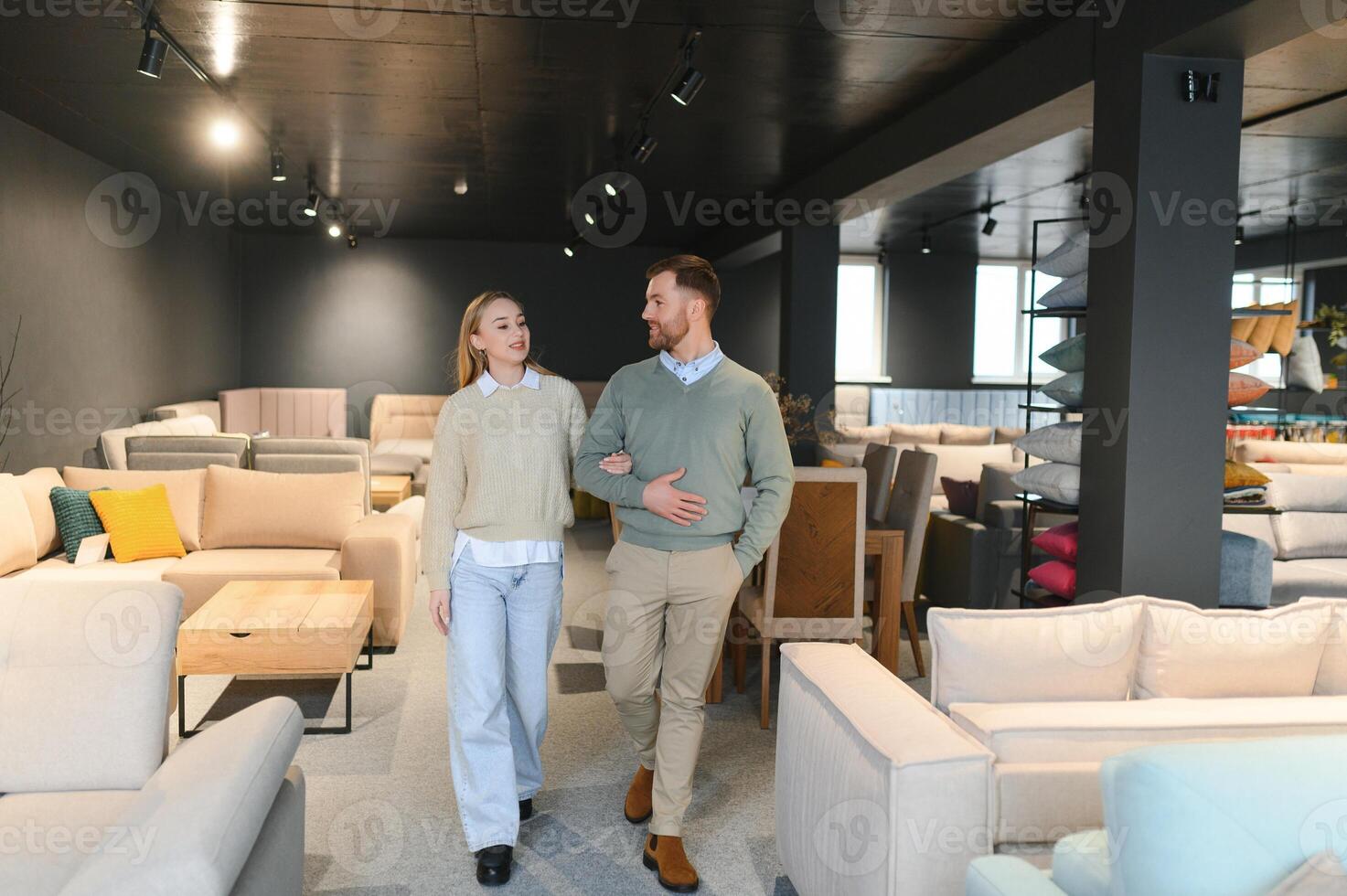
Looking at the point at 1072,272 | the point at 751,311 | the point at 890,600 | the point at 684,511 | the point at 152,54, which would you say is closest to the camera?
the point at 684,511

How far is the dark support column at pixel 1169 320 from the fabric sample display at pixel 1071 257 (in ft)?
0.99

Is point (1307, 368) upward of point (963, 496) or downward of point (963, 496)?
upward

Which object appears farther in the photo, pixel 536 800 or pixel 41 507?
pixel 41 507

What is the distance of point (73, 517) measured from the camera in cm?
516

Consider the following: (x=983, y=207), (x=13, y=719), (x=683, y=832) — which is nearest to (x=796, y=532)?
(x=683, y=832)

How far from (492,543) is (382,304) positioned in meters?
9.44

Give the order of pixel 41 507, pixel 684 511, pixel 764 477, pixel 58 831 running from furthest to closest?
pixel 41 507 < pixel 764 477 < pixel 684 511 < pixel 58 831

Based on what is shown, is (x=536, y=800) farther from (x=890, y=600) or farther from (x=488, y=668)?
(x=890, y=600)

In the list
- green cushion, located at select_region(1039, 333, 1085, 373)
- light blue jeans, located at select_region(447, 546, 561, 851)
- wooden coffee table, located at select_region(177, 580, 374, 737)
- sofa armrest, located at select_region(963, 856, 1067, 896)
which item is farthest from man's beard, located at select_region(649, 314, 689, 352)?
green cushion, located at select_region(1039, 333, 1085, 373)

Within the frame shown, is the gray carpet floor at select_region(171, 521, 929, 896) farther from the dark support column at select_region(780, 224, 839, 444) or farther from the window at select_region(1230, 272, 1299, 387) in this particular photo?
the window at select_region(1230, 272, 1299, 387)

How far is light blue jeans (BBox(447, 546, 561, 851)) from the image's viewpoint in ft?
9.18

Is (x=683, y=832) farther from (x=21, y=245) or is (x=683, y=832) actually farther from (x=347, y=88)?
(x=21, y=245)

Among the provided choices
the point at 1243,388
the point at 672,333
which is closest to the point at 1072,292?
the point at 1243,388

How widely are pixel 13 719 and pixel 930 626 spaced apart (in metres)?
1.86
